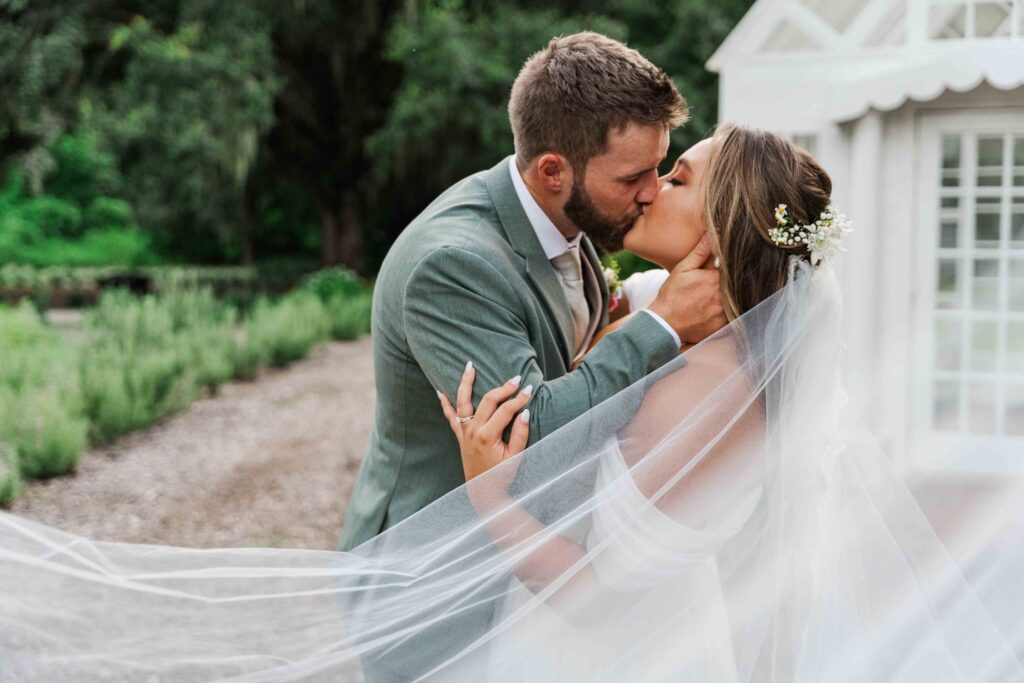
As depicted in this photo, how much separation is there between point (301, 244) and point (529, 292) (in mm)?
28139

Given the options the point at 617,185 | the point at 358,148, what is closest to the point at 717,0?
the point at 358,148

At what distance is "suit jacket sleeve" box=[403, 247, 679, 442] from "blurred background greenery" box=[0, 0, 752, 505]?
4.51 metres

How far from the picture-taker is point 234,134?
601 inches

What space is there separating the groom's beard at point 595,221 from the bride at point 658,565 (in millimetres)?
65

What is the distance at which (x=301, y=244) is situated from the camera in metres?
29.3

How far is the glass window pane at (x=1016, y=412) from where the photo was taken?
7.46 feet

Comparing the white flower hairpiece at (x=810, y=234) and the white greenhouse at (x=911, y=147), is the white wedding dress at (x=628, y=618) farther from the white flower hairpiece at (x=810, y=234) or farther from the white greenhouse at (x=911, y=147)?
the white greenhouse at (x=911, y=147)

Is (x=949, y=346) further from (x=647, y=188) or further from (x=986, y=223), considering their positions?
(x=647, y=188)

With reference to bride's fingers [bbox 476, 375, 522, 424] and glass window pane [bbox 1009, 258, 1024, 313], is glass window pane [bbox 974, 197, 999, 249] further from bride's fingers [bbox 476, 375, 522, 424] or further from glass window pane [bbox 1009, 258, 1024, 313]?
bride's fingers [bbox 476, 375, 522, 424]

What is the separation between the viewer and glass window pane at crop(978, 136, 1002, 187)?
575 cm

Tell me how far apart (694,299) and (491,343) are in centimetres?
42

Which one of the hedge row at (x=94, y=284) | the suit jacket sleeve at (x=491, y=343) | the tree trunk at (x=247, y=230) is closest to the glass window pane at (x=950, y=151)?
the suit jacket sleeve at (x=491, y=343)

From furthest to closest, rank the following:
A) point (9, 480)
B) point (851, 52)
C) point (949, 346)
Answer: point (851, 52) → point (949, 346) → point (9, 480)

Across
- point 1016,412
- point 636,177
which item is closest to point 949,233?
point 1016,412
